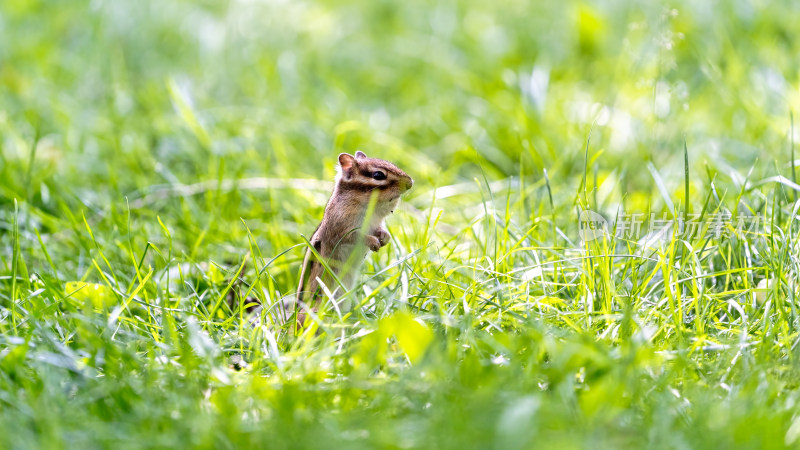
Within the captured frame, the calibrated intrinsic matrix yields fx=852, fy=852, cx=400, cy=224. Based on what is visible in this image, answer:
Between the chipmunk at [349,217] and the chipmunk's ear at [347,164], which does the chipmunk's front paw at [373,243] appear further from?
the chipmunk's ear at [347,164]

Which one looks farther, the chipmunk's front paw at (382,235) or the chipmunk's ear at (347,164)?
the chipmunk's ear at (347,164)

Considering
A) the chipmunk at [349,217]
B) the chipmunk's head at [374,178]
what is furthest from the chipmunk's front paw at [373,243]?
the chipmunk's head at [374,178]

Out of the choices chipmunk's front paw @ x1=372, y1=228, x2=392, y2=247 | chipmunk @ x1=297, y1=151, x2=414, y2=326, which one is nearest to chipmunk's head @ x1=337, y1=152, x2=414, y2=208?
chipmunk @ x1=297, y1=151, x2=414, y2=326

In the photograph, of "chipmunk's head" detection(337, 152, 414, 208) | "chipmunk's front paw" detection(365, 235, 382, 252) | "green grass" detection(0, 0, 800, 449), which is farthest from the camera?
"chipmunk's head" detection(337, 152, 414, 208)

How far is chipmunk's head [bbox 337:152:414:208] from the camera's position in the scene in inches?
118

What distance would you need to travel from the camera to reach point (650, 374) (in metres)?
2.30

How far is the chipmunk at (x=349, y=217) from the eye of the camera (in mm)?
2955

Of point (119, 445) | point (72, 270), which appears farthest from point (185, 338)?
point (72, 270)

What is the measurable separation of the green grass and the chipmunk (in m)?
0.13

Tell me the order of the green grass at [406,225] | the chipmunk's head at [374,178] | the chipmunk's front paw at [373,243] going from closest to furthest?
the green grass at [406,225] < the chipmunk's front paw at [373,243] < the chipmunk's head at [374,178]

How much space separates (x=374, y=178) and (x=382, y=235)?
0.69 ft

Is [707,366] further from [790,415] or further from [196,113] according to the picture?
[196,113]

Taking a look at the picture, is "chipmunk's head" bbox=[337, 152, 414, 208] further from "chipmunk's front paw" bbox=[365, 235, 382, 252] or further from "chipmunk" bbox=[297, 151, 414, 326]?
"chipmunk's front paw" bbox=[365, 235, 382, 252]

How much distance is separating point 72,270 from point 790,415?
2.65 meters
